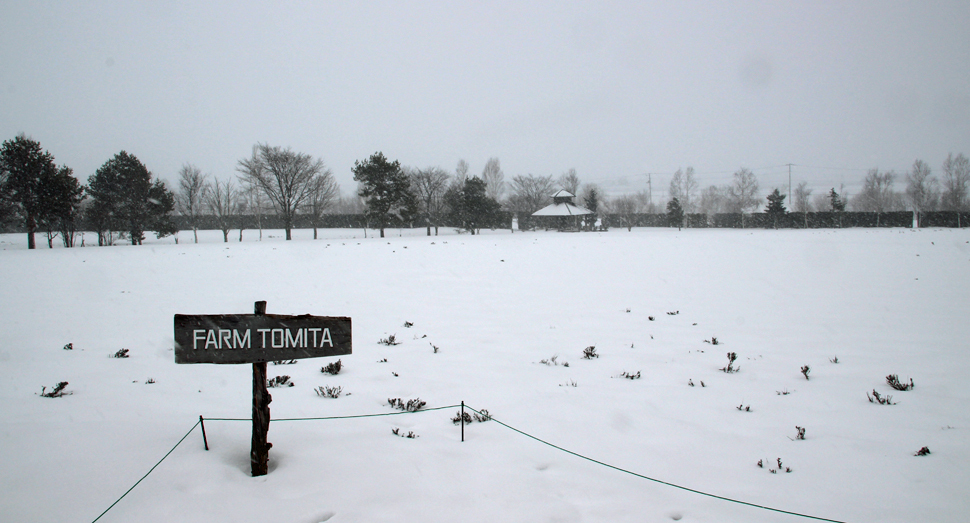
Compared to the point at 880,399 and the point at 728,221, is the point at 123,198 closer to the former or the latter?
the point at 880,399

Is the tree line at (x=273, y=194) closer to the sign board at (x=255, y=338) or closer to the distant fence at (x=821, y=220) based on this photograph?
the distant fence at (x=821, y=220)

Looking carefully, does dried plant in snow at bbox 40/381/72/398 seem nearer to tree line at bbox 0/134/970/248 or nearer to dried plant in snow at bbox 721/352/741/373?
dried plant in snow at bbox 721/352/741/373

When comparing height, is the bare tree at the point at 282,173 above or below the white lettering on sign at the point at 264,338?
above

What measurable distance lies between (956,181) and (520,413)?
100068 millimetres

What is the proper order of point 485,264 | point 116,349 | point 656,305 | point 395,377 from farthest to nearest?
1. point 485,264
2. point 656,305
3. point 116,349
4. point 395,377

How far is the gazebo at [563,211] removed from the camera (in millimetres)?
65688

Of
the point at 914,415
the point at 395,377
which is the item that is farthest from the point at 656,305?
the point at 395,377

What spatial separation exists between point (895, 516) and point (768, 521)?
1002 millimetres

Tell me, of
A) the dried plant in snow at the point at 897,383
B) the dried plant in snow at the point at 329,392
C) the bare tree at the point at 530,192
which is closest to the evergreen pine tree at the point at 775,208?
the bare tree at the point at 530,192

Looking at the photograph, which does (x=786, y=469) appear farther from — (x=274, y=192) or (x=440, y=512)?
(x=274, y=192)

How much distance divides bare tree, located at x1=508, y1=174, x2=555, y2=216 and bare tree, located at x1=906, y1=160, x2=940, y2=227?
61046mm

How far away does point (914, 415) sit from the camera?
16.9ft

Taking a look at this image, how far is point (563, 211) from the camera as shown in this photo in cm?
6619

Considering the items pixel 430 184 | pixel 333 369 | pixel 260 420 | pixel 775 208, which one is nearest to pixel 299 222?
pixel 430 184
